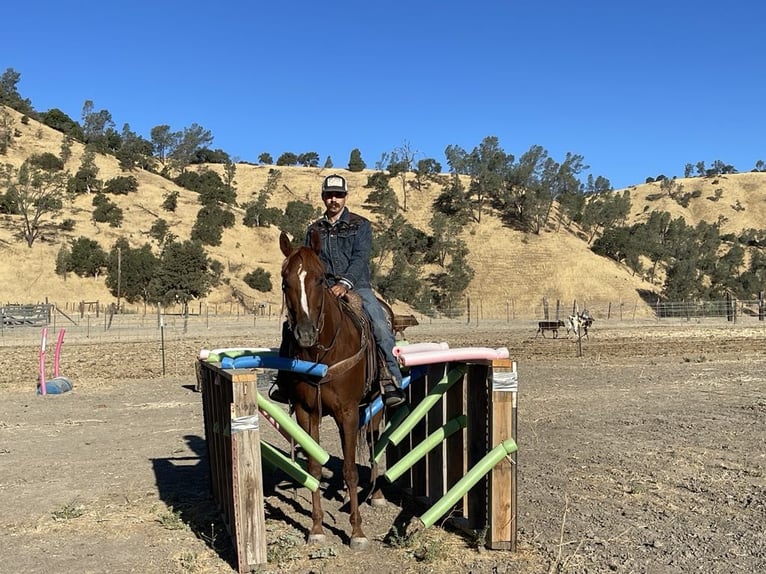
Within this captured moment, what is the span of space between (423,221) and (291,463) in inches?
2855

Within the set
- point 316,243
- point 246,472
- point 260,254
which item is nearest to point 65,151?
point 260,254

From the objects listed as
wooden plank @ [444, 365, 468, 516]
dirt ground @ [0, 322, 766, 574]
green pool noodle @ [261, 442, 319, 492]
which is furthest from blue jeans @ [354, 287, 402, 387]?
dirt ground @ [0, 322, 766, 574]

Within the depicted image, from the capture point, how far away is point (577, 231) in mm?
77938

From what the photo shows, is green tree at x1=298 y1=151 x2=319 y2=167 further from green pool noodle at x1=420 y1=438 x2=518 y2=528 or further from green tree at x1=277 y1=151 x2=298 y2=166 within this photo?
green pool noodle at x1=420 y1=438 x2=518 y2=528

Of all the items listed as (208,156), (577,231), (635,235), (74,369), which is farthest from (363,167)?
(74,369)

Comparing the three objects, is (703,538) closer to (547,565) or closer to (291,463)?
(547,565)

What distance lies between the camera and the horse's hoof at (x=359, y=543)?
18.1 ft

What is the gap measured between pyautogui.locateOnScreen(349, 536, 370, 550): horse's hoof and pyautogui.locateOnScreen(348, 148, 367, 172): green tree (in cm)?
9718

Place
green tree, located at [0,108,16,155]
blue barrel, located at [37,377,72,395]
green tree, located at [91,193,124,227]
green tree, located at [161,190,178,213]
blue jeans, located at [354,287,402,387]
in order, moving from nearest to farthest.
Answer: blue jeans, located at [354,287,402,387], blue barrel, located at [37,377,72,395], green tree, located at [91,193,124,227], green tree, located at [161,190,178,213], green tree, located at [0,108,16,155]

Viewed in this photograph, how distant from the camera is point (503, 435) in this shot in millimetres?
5516

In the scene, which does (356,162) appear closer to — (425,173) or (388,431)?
(425,173)

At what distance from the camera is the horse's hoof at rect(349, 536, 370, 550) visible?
18.1ft

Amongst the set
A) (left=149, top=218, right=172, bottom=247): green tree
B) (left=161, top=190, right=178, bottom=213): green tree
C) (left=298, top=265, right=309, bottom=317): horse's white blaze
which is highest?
(left=161, top=190, right=178, bottom=213): green tree

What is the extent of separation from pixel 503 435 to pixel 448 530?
1140 mm
